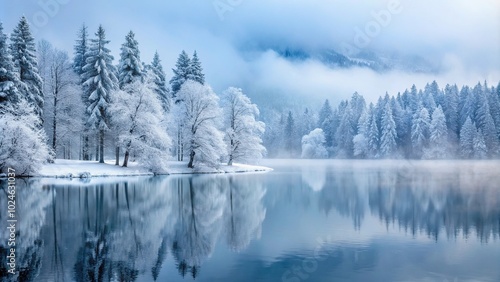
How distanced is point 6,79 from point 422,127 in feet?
300

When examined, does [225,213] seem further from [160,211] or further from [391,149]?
[391,149]

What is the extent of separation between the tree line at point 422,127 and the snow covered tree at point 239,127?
55.0 m

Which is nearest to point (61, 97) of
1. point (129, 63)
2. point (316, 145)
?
point (129, 63)

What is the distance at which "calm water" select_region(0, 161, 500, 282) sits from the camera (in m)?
12.0

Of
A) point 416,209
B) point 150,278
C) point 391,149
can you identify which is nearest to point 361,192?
point 416,209

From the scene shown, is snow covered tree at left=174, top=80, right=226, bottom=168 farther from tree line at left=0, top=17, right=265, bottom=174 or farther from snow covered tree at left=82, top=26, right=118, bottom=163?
snow covered tree at left=82, top=26, right=118, bottom=163

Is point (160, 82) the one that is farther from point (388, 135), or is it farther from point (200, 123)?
point (388, 135)

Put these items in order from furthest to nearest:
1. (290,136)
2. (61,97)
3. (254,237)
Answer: (290,136), (61,97), (254,237)

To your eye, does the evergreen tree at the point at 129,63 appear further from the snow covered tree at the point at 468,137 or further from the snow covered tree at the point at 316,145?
the snow covered tree at the point at 316,145

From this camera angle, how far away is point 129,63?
176ft

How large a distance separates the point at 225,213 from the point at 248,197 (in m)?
6.77

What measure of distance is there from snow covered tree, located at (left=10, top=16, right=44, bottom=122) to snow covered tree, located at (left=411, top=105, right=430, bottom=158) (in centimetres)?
8633

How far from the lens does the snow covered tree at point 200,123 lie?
176ft

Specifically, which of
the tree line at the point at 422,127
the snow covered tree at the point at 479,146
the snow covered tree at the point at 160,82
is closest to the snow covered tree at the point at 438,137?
the tree line at the point at 422,127
